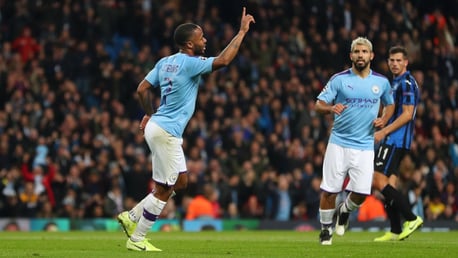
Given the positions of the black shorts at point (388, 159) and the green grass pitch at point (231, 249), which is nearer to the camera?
the green grass pitch at point (231, 249)

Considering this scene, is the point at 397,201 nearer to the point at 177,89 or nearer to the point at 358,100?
the point at 358,100

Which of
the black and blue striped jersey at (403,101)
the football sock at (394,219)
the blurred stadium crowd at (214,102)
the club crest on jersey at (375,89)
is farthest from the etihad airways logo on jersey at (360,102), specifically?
the blurred stadium crowd at (214,102)

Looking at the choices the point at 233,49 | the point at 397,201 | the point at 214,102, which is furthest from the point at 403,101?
the point at 214,102

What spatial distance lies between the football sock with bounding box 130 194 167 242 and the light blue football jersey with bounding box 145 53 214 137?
2.72 feet

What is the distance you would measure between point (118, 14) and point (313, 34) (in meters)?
5.24

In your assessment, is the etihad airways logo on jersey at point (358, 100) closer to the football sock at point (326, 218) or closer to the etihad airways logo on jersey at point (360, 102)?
the etihad airways logo on jersey at point (360, 102)

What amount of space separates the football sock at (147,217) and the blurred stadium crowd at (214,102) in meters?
11.3

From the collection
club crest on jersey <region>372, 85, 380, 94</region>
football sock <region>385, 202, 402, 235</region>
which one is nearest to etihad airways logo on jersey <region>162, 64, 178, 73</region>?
club crest on jersey <region>372, 85, 380, 94</region>

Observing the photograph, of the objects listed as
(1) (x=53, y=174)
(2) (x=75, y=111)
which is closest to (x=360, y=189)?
(1) (x=53, y=174)

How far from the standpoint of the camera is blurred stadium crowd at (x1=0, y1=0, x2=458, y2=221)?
25.0 meters

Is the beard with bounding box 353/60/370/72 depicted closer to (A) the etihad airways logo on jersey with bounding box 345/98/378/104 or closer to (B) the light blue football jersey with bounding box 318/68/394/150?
(B) the light blue football jersey with bounding box 318/68/394/150

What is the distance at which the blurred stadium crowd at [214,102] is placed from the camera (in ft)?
82.2

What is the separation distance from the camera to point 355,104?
14.6m

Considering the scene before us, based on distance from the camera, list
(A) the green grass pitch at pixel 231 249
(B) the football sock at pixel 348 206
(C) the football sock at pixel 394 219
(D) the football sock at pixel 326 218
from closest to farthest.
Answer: (A) the green grass pitch at pixel 231 249
(D) the football sock at pixel 326 218
(B) the football sock at pixel 348 206
(C) the football sock at pixel 394 219
